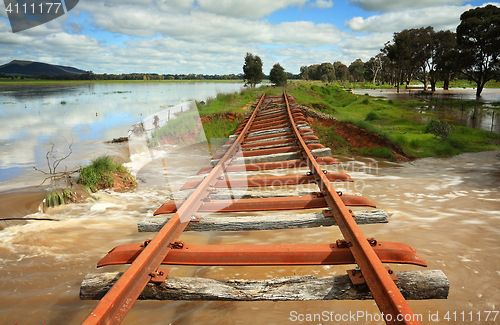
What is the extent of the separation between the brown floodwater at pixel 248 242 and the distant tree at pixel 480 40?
32.9 m

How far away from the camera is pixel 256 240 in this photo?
3.81 m

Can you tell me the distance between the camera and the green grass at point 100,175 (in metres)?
6.21

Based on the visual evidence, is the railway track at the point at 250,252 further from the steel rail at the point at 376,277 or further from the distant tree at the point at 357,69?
the distant tree at the point at 357,69

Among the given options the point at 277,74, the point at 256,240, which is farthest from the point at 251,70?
the point at 256,240

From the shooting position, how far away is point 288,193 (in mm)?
3561

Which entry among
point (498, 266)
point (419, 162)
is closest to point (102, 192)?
point (498, 266)

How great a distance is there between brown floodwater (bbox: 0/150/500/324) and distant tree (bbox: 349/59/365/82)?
105367mm

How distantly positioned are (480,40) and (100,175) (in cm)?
3966

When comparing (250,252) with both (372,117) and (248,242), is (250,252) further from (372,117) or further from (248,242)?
(372,117)

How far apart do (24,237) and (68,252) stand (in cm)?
95

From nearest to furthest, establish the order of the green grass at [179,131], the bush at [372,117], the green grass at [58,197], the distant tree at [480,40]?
the green grass at [58,197] < the green grass at [179,131] < the bush at [372,117] < the distant tree at [480,40]

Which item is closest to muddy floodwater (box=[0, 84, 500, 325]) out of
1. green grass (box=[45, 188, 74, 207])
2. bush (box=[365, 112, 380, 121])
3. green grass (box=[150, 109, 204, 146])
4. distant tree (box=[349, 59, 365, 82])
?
green grass (box=[45, 188, 74, 207])

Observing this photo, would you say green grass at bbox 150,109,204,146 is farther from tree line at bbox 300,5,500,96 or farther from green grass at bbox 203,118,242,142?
tree line at bbox 300,5,500,96

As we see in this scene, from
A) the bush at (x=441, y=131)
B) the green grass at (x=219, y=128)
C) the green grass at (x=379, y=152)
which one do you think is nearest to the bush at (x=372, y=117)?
the bush at (x=441, y=131)
